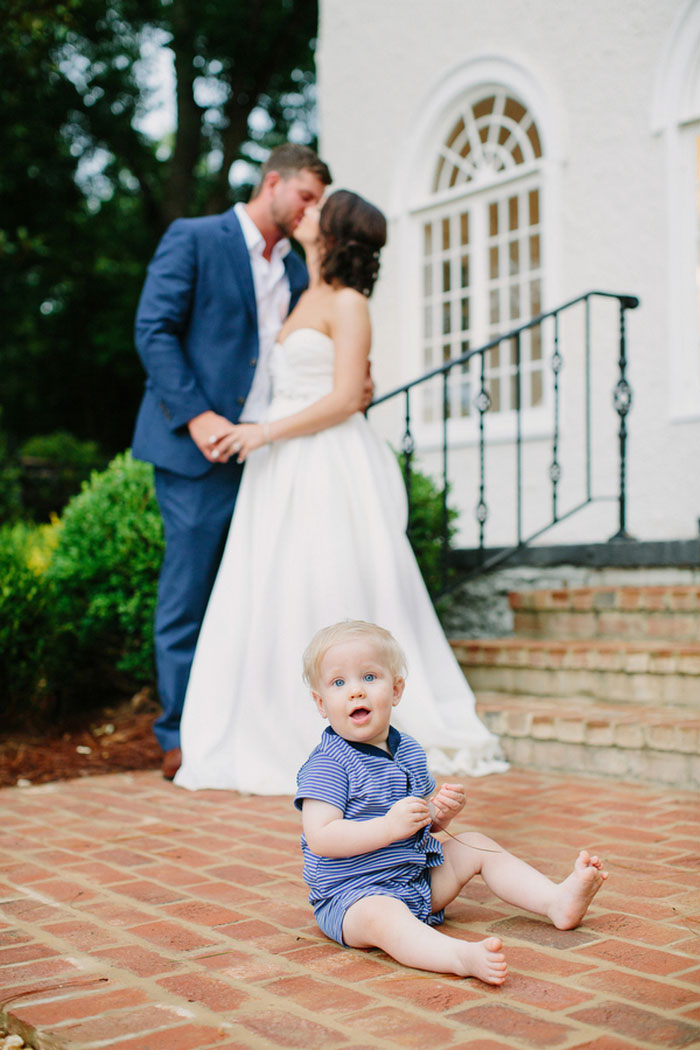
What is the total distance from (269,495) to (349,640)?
1.85 metres

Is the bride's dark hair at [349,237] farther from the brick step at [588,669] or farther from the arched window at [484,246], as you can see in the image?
the arched window at [484,246]

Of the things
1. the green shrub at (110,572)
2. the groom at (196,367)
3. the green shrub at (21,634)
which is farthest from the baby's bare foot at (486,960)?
the green shrub at (21,634)

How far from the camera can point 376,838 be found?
2.05 meters

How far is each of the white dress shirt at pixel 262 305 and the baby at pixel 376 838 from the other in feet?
6.77

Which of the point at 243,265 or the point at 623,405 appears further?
the point at 623,405

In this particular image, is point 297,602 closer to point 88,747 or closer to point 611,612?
point 88,747

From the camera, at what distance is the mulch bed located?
420 centimetres

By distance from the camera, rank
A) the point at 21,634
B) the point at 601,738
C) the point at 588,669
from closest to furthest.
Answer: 1. the point at 601,738
2. the point at 588,669
3. the point at 21,634

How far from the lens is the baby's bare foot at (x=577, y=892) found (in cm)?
208

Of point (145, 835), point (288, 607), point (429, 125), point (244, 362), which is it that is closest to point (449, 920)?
point (145, 835)

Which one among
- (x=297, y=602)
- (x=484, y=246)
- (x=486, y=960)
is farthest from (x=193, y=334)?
(x=484, y=246)

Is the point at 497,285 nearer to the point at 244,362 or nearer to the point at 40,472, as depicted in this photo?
the point at 244,362

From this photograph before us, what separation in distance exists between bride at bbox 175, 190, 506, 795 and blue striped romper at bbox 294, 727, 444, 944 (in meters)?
1.48

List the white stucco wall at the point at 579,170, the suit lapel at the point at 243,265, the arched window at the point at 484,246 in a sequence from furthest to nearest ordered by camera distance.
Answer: the arched window at the point at 484,246 → the white stucco wall at the point at 579,170 → the suit lapel at the point at 243,265
